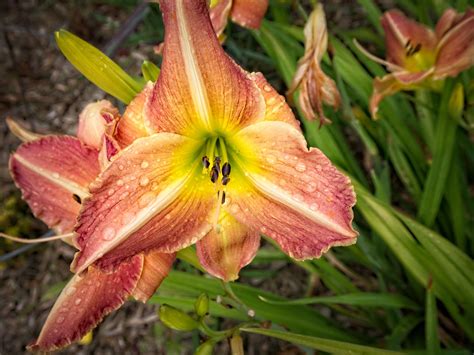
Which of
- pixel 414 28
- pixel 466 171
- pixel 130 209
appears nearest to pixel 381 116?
pixel 414 28

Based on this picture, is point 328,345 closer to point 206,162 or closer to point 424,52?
point 206,162

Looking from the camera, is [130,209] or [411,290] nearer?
[130,209]

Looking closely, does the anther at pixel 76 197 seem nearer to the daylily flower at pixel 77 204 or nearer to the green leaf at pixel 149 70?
the daylily flower at pixel 77 204

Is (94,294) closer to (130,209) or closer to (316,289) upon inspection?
(130,209)

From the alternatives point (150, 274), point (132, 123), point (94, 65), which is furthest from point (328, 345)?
point (94, 65)

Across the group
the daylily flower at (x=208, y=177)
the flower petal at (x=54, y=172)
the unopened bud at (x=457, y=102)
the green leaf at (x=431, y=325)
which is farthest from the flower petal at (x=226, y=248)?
the unopened bud at (x=457, y=102)
